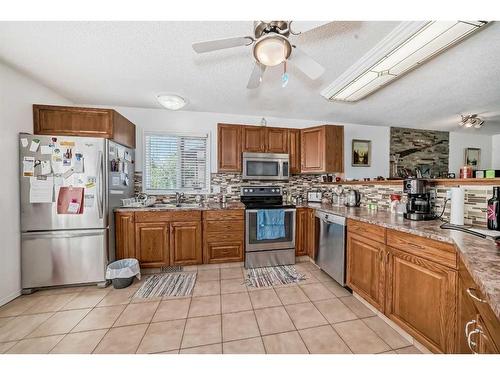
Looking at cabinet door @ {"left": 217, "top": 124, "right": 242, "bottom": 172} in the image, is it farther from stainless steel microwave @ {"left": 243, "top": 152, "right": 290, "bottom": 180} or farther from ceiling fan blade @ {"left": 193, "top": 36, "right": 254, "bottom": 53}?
ceiling fan blade @ {"left": 193, "top": 36, "right": 254, "bottom": 53}

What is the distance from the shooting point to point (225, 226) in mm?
2967

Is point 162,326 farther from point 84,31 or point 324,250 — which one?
point 84,31

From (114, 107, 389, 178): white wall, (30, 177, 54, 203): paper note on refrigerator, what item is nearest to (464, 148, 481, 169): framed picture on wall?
(114, 107, 389, 178): white wall

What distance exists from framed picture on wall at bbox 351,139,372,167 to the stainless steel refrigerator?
4.37 m

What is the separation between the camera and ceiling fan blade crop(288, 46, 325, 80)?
1430mm

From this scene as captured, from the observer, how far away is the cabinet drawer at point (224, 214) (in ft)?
9.59

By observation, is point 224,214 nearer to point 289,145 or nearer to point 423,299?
point 289,145

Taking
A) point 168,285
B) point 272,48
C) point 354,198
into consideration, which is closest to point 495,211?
point 354,198

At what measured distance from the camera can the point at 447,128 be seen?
463 centimetres

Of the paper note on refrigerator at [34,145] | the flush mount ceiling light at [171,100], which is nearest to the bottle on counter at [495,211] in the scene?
the flush mount ceiling light at [171,100]

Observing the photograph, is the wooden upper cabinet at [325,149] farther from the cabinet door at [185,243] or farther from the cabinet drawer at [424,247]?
the cabinet door at [185,243]

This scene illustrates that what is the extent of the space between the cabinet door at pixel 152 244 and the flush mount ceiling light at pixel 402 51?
2.94 meters
